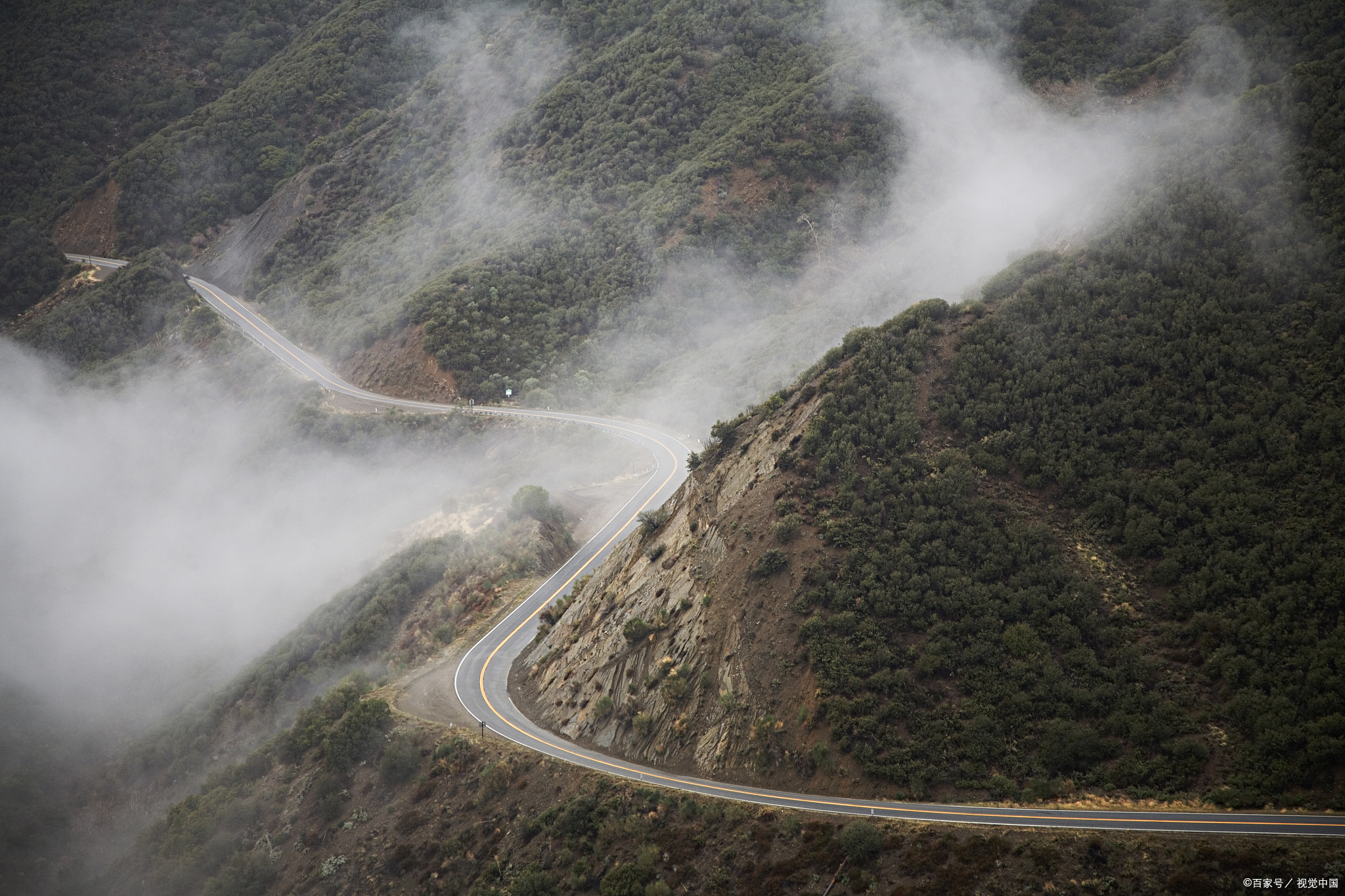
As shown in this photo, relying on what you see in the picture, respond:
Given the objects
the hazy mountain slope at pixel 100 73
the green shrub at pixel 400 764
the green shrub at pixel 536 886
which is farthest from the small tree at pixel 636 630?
the hazy mountain slope at pixel 100 73

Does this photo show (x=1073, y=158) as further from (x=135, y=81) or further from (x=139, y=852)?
(x=135, y=81)

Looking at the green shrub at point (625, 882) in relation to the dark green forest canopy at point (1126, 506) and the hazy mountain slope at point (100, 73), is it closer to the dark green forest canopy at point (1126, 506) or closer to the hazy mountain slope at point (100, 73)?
the dark green forest canopy at point (1126, 506)

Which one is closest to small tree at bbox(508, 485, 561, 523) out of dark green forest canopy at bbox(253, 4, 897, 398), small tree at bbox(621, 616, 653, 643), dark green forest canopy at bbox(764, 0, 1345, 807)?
small tree at bbox(621, 616, 653, 643)

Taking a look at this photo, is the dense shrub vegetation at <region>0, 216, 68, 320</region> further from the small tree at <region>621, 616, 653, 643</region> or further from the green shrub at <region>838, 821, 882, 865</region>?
the green shrub at <region>838, 821, 882, 865</region>

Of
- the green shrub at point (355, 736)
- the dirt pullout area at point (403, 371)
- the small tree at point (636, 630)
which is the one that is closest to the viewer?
the small tree at point (636, 630)

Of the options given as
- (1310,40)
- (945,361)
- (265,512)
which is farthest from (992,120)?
(265,512)
